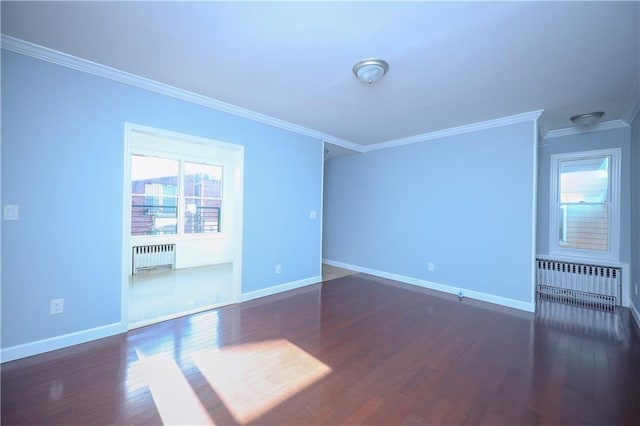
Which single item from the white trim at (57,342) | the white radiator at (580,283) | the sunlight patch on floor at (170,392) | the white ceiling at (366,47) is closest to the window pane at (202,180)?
the white ceiling at (366,47)

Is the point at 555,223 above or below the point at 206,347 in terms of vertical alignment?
above

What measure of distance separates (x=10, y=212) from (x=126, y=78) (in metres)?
1.56

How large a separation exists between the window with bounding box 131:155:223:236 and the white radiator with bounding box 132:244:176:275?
0.35 metres

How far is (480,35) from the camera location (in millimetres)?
2041

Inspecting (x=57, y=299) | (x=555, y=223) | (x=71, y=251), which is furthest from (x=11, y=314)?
(x=555, y=223)

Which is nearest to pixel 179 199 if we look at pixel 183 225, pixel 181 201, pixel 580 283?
pixel 181 201

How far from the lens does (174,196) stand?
18.9ft

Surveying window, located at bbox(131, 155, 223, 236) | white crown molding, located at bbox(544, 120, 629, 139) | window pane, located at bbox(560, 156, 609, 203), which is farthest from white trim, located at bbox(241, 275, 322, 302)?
white crown molding, located at bbox(544, 120, 629, 139)

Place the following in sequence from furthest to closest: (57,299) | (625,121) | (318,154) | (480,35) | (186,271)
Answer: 1. (186,271)
2. (318,154)
3. (625,121)
4. (57,299)
5. (480,35)

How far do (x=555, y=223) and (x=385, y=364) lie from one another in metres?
3.97

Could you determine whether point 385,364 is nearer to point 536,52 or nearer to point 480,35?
point 480,35

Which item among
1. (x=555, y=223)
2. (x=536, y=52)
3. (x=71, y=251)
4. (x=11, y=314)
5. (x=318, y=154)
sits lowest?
(x=11, y=314)

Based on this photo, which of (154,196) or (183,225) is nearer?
(154,196)

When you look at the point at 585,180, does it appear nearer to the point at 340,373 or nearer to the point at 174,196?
the point at 340,373
